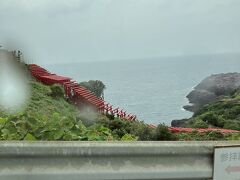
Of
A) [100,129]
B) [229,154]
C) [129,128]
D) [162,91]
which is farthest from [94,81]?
[229,154]

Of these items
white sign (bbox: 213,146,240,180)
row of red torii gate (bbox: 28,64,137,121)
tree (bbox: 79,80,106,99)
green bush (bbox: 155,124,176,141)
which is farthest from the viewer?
tree (bbox: 79,80,106,99)

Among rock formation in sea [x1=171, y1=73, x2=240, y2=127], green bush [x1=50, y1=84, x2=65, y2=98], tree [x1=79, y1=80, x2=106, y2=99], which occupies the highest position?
rock formation in sea [x1=171, y1=73, x2=240, y2=127]

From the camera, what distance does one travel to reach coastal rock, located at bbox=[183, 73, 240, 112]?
33.9 meters

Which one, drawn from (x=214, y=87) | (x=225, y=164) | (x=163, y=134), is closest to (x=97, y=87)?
(x=163, y=134)

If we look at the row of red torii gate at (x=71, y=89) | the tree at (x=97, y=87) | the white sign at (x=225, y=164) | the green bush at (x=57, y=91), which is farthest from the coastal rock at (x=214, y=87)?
the white sign at (x=225, y=164)

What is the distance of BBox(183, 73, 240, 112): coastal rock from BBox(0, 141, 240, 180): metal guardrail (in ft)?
91.4

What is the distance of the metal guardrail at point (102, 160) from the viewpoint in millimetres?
2844

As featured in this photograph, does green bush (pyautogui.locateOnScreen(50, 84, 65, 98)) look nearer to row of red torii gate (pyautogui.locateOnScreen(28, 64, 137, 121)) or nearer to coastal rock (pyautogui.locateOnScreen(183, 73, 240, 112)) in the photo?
row of red torii gate (pyautogui.locateOnScreen(28, 64, 137, 121))

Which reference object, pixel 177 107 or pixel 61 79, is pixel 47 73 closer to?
pixel 61 79

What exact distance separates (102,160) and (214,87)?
1396 inches

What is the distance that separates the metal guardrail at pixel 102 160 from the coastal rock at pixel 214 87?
27.9 metres

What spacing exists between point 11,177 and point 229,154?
1.31 meters

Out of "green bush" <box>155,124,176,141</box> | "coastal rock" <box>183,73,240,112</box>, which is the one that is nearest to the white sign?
"green bush" <box>155,124,176,141</box>

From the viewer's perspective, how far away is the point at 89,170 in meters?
2.89
